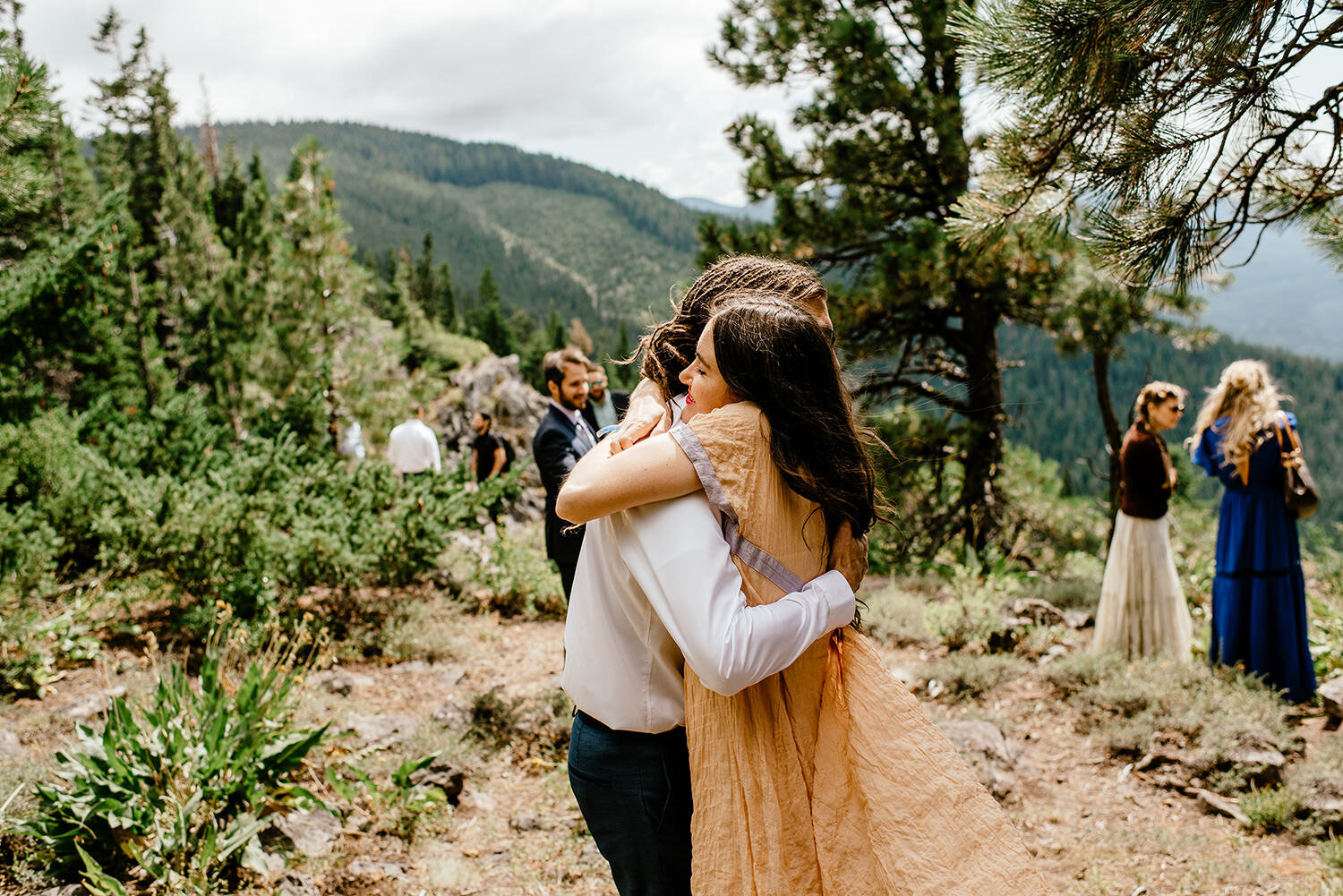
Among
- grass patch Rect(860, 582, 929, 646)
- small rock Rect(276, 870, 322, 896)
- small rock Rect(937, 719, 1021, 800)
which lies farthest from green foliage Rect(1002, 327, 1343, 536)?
small rock Rect(276, 870, 322, 896)

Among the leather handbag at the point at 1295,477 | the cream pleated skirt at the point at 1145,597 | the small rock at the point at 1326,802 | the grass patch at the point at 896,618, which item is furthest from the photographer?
the grass patch at the point at 896,618

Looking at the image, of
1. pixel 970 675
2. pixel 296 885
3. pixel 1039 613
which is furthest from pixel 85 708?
pixel 1039 613

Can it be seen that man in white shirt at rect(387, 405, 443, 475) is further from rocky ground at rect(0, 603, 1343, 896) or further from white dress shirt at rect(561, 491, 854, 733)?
white dress shirt at rect(561, 491, 854, 733)

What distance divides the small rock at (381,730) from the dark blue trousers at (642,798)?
9.12 ft

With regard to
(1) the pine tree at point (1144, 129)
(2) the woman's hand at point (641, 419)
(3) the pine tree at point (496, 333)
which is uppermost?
(3) the pine tree at point (496, 333)

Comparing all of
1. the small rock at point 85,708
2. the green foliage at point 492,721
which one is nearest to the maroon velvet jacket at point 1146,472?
the green foliage at point 492,721

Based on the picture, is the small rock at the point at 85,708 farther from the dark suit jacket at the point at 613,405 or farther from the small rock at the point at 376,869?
the dark suit jacket at the point at 613,405

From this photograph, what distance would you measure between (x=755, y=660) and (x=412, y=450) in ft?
22.8

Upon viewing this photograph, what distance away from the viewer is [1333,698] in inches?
173

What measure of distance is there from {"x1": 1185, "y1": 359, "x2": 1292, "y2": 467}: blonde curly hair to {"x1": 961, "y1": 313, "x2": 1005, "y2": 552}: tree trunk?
3.20 m

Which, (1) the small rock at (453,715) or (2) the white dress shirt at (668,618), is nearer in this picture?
(2) the white dress shirt at (668,618)

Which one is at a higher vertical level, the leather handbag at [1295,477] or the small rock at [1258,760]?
the leather handbag at [1295,477]

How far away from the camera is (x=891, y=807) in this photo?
4.26 feet

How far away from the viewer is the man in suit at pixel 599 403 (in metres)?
4.67
